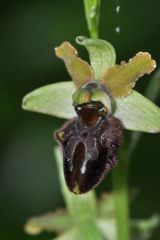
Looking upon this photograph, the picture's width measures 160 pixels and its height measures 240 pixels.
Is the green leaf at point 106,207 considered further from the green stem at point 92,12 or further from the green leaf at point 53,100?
the green stem at point 92,12

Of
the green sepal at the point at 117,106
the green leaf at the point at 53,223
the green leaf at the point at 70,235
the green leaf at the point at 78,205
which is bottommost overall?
the green leaf at the point at 70,235

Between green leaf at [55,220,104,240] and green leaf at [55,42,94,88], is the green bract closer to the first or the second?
green leaf at [55,42,94,88]

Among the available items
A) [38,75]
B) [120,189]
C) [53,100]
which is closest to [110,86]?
[53,100]

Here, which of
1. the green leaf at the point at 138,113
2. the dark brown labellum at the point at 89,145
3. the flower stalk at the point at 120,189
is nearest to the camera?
the dark brown labellum at the point at 89,145

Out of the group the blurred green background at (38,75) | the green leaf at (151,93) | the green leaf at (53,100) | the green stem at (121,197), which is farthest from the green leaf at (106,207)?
the blurred green background at (38,75)

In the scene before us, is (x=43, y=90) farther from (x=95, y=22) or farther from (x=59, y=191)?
(x=59, y=191)

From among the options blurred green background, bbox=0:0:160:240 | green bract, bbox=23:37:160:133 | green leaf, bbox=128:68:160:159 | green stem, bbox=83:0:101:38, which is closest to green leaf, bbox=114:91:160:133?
green bract, bbox=23:37:160:133
